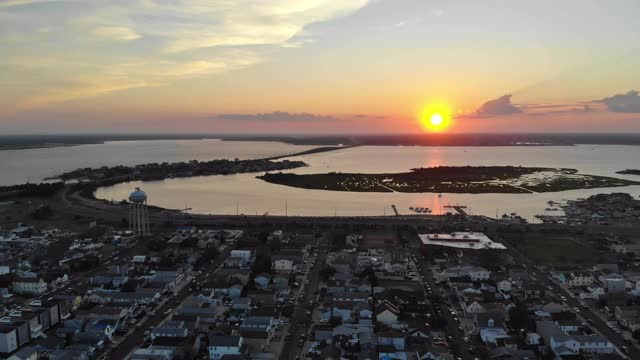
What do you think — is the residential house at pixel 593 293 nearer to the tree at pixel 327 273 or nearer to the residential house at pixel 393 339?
the residential house at pixel 393 339

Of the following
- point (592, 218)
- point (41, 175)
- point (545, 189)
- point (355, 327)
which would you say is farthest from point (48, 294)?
point (41, 175)

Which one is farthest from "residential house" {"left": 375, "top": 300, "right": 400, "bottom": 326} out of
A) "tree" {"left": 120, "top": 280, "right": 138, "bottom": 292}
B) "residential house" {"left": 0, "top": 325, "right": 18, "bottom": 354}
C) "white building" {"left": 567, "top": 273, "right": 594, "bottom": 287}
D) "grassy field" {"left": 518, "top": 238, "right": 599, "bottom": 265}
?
"residential house" {"left": 0, "top": 325, "right": 18, "bottom": 354}

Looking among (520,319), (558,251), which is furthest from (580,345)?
(558,251)

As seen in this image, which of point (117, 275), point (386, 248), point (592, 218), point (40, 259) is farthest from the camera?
point (592, 218)

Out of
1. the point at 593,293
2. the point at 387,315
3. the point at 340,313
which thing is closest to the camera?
the point at 387,315

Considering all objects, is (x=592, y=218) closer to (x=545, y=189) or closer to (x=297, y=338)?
(x=545, y=189)

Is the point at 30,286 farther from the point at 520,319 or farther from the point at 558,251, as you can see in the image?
the point at 558,251
